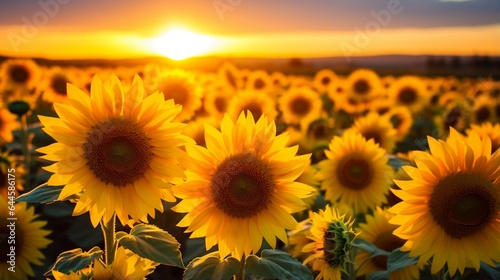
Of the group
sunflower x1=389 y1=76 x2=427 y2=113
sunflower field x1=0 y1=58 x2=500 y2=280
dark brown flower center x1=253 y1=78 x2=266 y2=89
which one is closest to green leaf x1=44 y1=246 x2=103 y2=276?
sunflower field x1=0 y1=58 x2=500 y2=280

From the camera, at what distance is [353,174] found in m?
4.99

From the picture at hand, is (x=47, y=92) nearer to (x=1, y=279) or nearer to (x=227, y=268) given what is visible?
(x=1, y=279)

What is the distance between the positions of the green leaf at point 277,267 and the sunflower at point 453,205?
0.59 meters

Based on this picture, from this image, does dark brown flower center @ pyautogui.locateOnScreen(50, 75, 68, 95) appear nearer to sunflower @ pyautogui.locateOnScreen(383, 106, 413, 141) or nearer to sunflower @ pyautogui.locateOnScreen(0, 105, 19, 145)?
sunflower @ pyautogui.locateOnScreen(0, 105, 19, 145)

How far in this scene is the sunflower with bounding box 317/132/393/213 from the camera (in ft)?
16.3

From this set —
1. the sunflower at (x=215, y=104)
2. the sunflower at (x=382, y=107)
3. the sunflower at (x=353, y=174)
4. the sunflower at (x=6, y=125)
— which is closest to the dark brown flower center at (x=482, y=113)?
the sunflower at (x=382, y=107)

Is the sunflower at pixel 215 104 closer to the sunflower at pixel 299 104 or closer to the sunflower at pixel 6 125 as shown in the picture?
the sunflower at pixel 299 104

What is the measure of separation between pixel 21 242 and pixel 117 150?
1.48 m

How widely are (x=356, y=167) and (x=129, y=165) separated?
8.96 ft

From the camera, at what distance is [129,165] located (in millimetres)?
2770

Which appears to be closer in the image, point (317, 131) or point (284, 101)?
point (317, 131)

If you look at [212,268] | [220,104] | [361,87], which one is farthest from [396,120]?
[212,268]

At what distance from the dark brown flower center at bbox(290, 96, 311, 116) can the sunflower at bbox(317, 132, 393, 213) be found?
5362 millimetres

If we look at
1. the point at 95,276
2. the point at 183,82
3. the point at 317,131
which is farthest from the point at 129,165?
the point at 183,82
